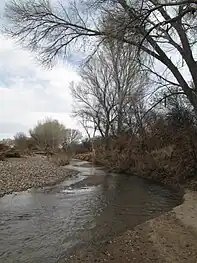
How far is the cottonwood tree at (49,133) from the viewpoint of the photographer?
220ft

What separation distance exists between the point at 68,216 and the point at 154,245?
13.2 ft

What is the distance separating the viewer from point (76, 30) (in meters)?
15.7

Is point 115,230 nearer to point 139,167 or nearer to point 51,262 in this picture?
point 51,262

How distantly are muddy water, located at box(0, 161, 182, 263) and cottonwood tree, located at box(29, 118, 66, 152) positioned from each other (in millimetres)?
49031

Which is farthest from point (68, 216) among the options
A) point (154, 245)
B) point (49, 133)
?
point (49, 133)

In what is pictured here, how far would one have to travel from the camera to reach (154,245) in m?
7.75

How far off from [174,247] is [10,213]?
19.4 ft

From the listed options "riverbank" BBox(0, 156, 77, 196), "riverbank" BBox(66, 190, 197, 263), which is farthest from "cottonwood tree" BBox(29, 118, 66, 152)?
"riverbank" BBox(66, 190, 197, 263)

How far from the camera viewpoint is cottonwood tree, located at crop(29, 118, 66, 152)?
66938 mm

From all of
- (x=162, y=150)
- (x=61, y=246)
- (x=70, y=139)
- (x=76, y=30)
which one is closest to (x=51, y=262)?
(x=61, y=246)

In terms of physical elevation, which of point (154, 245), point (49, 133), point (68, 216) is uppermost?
point (49, 133)

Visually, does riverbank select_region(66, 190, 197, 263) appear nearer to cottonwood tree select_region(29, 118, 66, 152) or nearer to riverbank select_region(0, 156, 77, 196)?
riverbank select_region(0, 156, 77, 196)

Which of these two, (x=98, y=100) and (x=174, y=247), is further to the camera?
(x=98, y=100)

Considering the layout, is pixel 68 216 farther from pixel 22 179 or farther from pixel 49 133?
pixel 49 133
